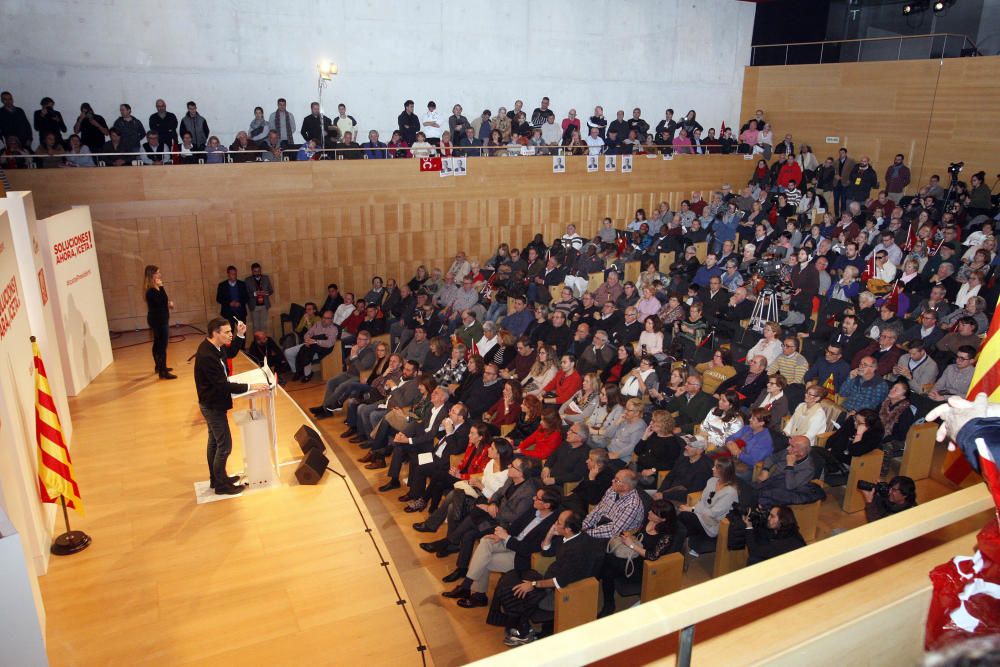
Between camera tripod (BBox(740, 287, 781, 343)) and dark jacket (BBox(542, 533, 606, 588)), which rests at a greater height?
camera tripod (BBox(740, 287, 781, 343))

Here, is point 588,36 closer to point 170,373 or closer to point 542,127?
point 542,127

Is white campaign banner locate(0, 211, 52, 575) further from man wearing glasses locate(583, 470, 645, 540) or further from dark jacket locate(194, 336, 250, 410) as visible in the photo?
man wearing glasses locate(583, 470, 645, 540)

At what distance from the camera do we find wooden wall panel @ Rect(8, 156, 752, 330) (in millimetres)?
9742

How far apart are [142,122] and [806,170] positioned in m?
11.5

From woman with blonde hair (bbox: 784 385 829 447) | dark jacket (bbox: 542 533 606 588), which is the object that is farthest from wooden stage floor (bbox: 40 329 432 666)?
woman with blonde hair (bbox: 784 385 829 447)

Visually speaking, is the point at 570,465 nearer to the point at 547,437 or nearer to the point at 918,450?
the point at 547,437

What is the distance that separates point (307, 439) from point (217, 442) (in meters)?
0.83

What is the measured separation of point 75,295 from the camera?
22.6 feet

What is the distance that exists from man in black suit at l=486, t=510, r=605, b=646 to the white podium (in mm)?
1998

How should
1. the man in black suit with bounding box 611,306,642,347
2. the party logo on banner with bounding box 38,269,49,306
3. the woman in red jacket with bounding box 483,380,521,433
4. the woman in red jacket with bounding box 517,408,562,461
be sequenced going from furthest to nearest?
the man in black suit with bounding box 611,306,642,347 < the woman in red jacket with bounding box 483,380,521,433 < the woman in red jacket with bounding box 517,408,562,461 < the party logo on banner with bounding box 38,269,49,306

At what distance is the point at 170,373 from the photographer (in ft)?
24.0

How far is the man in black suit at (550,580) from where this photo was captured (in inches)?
175

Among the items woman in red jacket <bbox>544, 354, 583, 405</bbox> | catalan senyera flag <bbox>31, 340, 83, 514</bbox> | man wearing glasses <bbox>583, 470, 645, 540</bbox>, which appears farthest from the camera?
woman in red jacket <bbox>544, 354, 583, 405</bbox>

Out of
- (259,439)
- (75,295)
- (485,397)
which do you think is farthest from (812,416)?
(75,295)
